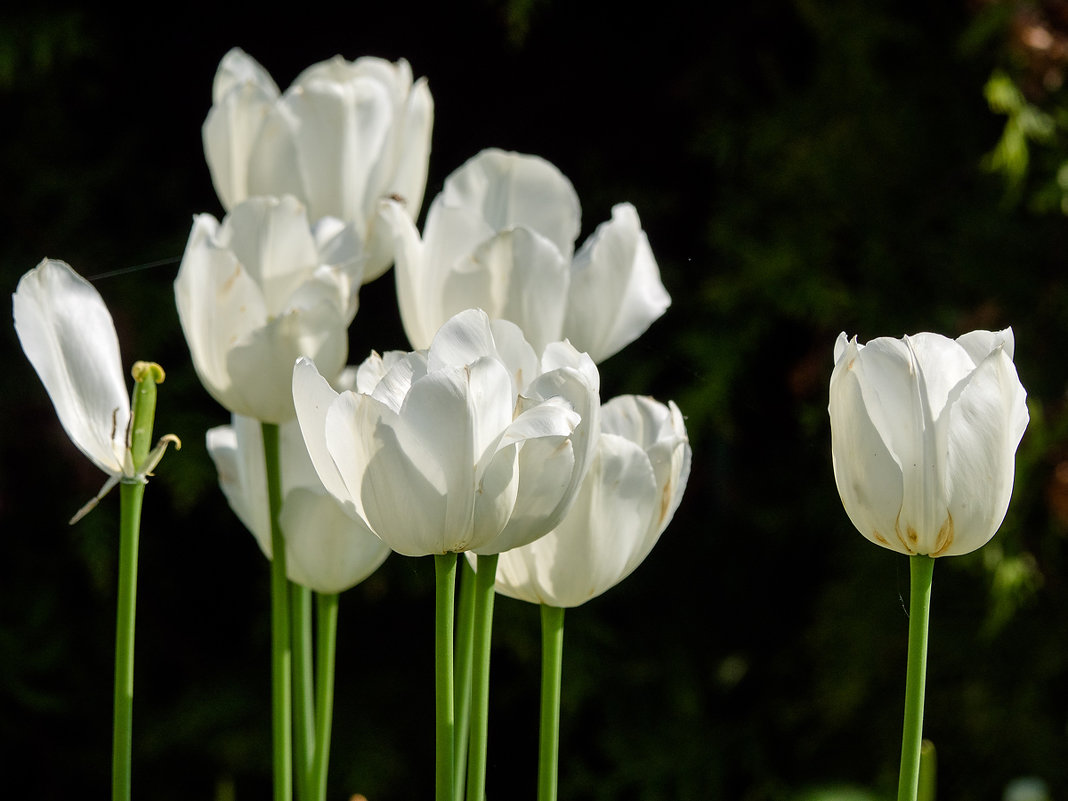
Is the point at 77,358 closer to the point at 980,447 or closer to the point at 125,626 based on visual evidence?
the point at 125,626

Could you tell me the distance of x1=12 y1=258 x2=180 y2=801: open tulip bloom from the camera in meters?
0.33

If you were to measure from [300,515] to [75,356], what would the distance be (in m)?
0.09

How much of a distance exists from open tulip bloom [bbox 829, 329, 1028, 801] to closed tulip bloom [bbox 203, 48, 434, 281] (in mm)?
205

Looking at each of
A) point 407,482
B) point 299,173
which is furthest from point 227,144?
point 407,482

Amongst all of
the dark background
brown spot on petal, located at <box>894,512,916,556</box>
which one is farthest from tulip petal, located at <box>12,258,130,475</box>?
the dark background

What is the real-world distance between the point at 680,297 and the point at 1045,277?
1.11 ft

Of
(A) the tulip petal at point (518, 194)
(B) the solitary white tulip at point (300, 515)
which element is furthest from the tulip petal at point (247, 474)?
(A) the tulip petal at point (518, 194)

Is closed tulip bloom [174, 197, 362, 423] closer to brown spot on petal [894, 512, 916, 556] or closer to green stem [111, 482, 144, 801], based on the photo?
green stem [111, 482, 144, 801]

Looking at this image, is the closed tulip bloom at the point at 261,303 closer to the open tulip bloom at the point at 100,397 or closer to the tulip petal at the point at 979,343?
the open tulip bloom at the point at 100,397

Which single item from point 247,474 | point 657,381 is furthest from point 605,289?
point 657,381

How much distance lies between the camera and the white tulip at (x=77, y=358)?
33cm

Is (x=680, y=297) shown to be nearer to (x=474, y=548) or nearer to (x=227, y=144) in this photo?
(x=227, y=144)

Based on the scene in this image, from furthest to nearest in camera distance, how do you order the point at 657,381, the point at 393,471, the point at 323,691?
the point at 657,381 < the point at 323,691 < the point at 393,471

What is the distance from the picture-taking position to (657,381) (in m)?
1.20
